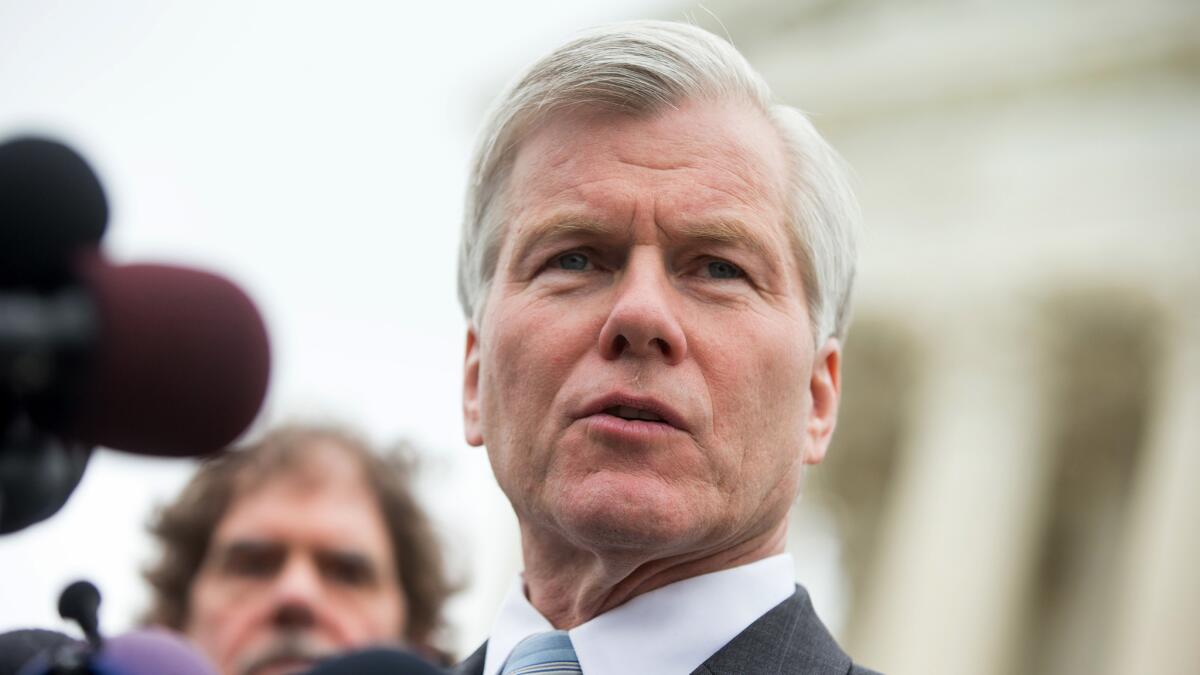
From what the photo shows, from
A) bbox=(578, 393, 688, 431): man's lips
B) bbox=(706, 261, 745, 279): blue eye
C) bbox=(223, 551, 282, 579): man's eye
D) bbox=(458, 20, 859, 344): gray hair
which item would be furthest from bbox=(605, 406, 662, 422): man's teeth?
bbox=(223, 551, 282, 579): man's eye

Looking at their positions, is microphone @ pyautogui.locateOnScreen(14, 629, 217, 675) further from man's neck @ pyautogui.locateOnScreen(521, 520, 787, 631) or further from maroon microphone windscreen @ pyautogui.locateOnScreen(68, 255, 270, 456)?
man's neck @ pyautogui.locateOnScreen(521, 520, 787, 631)

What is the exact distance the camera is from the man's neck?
122 inches

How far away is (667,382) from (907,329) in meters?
25.8

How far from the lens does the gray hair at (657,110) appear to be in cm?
334

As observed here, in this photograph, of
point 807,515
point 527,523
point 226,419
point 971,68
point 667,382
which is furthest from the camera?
point 807,515

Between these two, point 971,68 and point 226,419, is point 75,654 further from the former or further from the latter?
point 971,68

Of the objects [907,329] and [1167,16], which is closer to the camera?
[1167,16]

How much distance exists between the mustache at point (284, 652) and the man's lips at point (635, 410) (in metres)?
2.40

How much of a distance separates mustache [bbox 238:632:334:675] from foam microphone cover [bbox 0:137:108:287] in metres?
3.73

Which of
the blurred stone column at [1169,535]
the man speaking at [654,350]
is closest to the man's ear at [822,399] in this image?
the man speaking at [654,350]

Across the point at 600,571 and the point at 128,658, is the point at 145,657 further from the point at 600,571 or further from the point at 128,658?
the point at 600,571

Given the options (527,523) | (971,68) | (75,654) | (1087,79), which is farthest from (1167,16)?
(75,654)

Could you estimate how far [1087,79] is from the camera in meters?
25.0

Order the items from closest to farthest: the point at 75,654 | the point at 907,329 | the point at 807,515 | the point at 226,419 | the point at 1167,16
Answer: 1. the point at 226,419
2. the point at 75,654
3. the point at 1167,16
4. the point at 907,329
5. the point at 807,515
